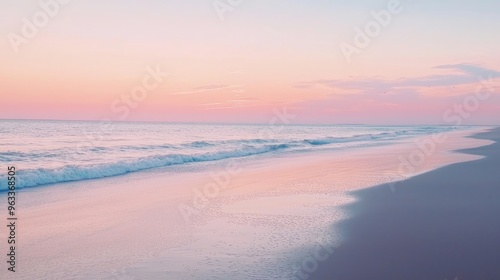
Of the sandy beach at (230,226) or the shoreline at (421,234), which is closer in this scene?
the shoreline at (421,234)

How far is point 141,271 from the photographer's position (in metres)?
7.16

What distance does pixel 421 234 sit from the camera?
917 centimetres

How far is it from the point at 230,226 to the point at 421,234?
13.9ft

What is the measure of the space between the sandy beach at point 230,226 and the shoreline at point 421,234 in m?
0.05

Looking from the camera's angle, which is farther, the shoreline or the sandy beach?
the sandy beach

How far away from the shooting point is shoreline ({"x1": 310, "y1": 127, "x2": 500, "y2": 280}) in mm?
7012

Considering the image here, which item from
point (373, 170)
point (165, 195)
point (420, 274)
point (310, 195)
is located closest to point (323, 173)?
point (373, 170)

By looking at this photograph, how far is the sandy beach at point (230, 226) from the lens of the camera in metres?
7.34

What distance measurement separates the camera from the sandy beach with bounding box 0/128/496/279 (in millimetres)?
7344

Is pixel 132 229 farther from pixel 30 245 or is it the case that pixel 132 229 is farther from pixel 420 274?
pixel 420 274

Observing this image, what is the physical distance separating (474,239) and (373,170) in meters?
12.6

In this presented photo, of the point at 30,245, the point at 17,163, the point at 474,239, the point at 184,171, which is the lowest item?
the point at 474,239

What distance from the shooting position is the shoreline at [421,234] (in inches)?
276

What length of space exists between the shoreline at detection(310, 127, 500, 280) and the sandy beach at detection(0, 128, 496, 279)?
0.15 ft
